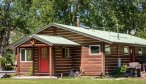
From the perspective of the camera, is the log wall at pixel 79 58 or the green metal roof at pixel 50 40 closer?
the green metal roof at pixel 50 40

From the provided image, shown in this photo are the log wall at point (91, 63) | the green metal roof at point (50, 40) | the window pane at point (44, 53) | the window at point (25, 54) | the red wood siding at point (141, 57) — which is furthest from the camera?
the red wood siding at point (141, 57)

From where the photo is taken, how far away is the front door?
3378 cm

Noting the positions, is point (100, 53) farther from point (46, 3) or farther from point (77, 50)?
point (46, 3)

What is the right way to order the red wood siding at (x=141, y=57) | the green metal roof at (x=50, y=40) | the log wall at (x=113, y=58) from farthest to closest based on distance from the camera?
1. the red wood siding at (x=141, y=57)
2. the log wall at (x=113, y=58)
3. the green metal roof at (x=50, y=40)

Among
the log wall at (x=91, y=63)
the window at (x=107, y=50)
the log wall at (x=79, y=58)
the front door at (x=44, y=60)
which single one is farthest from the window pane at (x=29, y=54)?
the window at (x=107, y=50)

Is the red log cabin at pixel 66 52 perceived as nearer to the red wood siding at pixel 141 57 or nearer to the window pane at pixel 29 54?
→ the window pane at pixel 29 54

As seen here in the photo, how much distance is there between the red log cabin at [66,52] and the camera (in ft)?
108

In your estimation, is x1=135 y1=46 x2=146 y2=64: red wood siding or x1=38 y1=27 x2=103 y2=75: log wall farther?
x1=135 y1=46 x2=146 y2=64: red wood siding

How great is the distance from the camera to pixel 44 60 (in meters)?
34.0

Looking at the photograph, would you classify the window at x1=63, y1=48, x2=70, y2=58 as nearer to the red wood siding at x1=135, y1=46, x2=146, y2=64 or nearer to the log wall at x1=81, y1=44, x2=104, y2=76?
the log wall at x1=81, y1=44, x2=104, y2=76

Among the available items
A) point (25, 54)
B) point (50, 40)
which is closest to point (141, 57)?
point (25, 54)

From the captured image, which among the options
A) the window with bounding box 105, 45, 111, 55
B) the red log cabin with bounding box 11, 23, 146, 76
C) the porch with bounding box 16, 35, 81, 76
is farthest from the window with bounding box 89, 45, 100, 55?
the porch with bounding box 16, 35, 81, 76

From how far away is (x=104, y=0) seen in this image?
62.3 meters

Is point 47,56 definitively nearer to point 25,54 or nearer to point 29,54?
point 25,54
